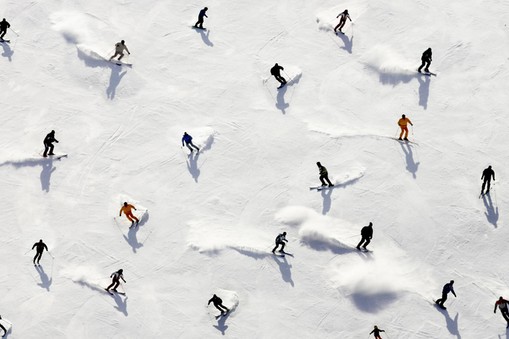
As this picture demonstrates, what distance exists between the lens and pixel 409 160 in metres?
36.0

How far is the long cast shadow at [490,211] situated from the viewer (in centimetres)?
3428

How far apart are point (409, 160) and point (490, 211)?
3718 millimetres

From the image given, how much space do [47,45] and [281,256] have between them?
15.2 meters

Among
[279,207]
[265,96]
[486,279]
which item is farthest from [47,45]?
[486,279]

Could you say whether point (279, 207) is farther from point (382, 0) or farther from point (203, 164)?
point (382, 0)

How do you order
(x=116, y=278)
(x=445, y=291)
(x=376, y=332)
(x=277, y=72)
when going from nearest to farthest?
(x=376, y=332), (x=445, y=291), (x=116, y=278), (x=277, y=72)

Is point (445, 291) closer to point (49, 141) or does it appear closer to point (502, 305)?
point (502, 305)

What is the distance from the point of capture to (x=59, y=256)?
34.2 meters

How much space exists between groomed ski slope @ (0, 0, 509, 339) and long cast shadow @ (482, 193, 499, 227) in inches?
3.9

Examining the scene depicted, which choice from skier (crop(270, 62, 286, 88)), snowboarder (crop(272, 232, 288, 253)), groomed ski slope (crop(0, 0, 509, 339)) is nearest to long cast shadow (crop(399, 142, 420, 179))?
groomed ski slope (crop(0, 0, 509, 339))

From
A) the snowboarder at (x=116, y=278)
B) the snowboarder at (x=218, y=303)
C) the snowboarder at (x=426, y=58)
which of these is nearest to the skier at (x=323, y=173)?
the snowboarder at (x=218, y=303)

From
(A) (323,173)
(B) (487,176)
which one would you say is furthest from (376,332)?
(B) (487,176)

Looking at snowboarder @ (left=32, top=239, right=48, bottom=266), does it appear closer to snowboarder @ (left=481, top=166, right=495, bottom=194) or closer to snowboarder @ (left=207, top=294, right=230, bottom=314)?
snowboarder @ (left=207, top=294, right=230, bottom=314)

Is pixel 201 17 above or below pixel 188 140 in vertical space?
above
